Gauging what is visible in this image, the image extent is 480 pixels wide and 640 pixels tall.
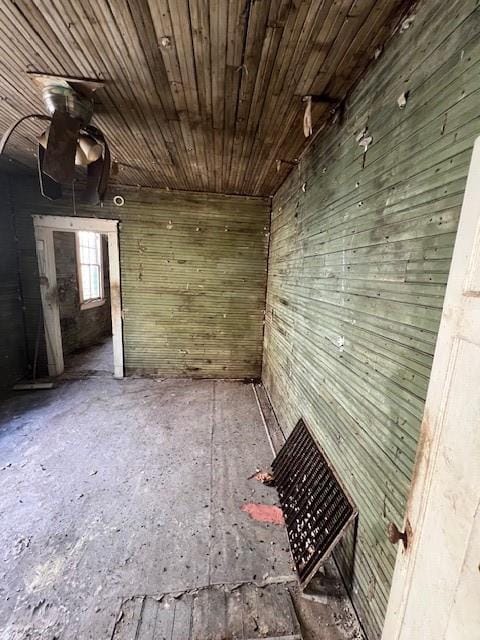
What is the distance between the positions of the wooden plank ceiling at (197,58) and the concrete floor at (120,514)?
2.72 meters

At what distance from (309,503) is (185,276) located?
3.16 metres

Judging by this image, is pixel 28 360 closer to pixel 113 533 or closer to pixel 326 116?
pixel 113 533

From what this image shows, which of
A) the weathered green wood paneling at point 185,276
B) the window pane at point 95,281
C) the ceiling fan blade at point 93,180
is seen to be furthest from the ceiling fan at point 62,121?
the window pane at point 95,281

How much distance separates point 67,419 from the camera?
288 cm

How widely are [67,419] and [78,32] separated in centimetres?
320

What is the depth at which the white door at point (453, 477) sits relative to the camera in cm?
56

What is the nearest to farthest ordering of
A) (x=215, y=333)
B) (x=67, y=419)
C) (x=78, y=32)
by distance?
(x=78, y=32)
(x=67, y=419)
(x=215, y=333)

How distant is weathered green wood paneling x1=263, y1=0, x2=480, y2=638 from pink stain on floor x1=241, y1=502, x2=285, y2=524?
0.48 metres

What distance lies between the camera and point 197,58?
132 cm

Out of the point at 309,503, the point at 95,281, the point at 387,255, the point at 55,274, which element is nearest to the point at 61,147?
the point at 387,255

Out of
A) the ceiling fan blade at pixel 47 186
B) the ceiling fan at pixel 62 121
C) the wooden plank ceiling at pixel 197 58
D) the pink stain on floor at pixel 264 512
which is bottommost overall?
the pink stain on floor at pixel 264 512

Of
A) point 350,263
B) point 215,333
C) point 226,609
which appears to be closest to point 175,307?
point 215,333

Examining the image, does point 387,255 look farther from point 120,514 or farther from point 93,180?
point 120,514

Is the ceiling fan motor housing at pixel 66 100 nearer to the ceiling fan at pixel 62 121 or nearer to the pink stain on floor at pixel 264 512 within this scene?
the ceiling fan at pixel 62 121
